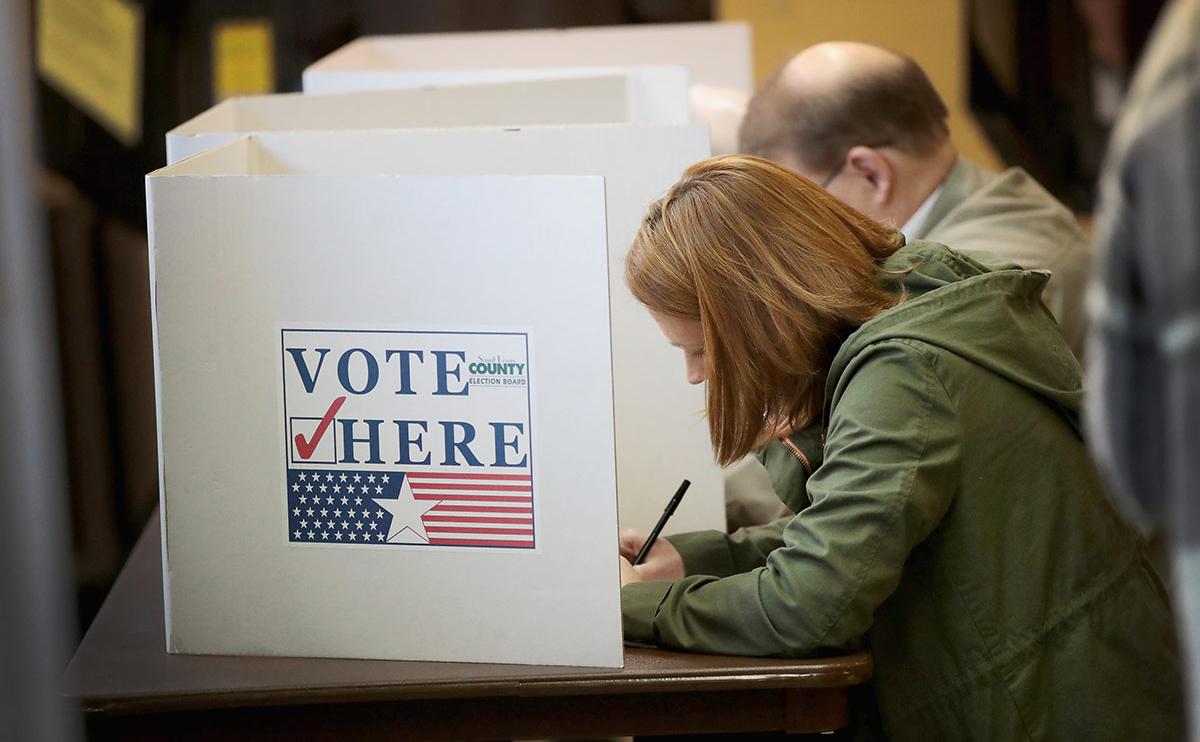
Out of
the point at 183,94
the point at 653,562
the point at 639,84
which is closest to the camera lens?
the point at 653,562

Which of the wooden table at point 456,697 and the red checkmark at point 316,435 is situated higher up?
the red checkmark at point 316,435

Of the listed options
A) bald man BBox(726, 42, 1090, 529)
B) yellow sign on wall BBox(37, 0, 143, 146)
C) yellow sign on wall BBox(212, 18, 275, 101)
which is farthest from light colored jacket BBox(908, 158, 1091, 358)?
yellow sign on wall BBox(212, 18, 275, 101)

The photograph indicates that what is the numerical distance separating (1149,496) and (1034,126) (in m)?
3.18

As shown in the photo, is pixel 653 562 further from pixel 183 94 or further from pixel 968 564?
pixel 183 94

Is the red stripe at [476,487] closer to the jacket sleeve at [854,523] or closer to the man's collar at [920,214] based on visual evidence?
the jacket sleeve at [854,523]

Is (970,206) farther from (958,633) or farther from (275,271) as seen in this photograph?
(275,271)

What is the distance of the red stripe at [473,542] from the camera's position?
1.21m

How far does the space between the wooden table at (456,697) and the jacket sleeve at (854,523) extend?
3 centimetres

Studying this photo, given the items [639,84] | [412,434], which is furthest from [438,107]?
[412,434]

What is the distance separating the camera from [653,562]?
145 cm

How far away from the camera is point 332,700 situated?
120 cm

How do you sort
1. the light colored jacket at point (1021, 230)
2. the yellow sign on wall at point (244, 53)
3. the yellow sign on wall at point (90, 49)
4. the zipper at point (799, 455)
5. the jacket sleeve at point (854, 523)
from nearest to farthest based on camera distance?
the jacket sleeve at point (854, 523)
the zipper at point (799, 455)
the light colored jacket at point (1021, 230)
the yellow sign on wall at point (90, 49)
the yellow sign on wall at point (244, 53)

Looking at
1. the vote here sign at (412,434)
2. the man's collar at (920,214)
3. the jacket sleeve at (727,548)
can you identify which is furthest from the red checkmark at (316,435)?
the man's collar at (920,214)

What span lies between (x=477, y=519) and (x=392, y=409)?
117 millimetres
